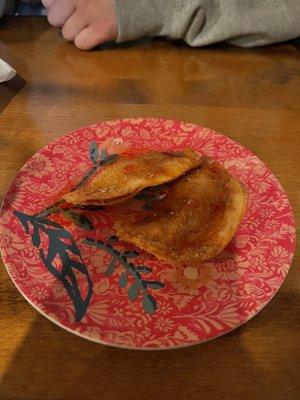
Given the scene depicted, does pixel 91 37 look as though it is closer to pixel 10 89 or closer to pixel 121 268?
pixel 10 89

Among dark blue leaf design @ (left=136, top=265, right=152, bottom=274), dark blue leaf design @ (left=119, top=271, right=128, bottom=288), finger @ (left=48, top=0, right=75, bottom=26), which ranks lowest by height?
dark blue leaf design @ (left=136, top=265, right=152, bottom=274)

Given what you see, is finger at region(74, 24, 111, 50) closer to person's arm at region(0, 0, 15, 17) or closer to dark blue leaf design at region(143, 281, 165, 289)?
person's arm at region(0, 0, 15, 17)

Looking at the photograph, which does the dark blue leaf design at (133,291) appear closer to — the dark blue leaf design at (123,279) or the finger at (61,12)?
the dark blue leaf design at (123,279)

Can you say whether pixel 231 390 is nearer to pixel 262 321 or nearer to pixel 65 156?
pixel 262 321

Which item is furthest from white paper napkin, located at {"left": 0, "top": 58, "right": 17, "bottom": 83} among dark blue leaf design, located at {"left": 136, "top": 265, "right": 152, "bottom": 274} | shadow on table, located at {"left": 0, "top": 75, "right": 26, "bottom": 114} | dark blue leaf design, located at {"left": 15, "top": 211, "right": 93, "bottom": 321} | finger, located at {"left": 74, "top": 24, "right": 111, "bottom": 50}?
dark blue leaf design, located at {"left": 136, "top": 265, "right": 152, "bottom": 274}

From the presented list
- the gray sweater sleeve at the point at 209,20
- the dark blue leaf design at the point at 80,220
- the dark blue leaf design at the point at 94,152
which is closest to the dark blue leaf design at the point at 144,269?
the dark blue leaf design at the point at 80,220

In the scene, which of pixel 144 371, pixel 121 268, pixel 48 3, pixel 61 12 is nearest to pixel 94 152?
pixel 121 268
